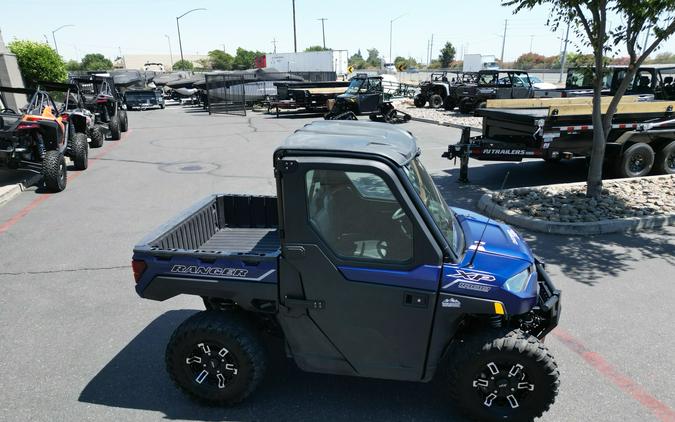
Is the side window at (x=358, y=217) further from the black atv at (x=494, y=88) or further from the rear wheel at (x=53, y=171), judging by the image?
the black atv at (x=494, y=88)

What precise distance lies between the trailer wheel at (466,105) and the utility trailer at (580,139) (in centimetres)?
1260

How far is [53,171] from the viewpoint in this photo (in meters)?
9.34

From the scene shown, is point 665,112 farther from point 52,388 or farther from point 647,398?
point 52,388

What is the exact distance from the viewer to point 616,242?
261 inches

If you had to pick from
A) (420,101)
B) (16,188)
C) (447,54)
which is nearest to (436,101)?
(420,101)

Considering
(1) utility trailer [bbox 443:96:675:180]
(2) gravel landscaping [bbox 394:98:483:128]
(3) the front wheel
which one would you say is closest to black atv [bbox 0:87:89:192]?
(1) utility trailer [bbox 443:96:675:180]

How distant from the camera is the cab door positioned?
2.96m

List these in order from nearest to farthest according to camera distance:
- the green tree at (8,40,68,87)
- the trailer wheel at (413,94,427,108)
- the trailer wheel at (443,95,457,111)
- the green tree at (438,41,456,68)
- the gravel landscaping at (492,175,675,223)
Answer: the gravel landscaping at (492,175,675,223)
the trailer wheel at (443,95,457,111)
the green tree at (8,40,68,87)
the trailer wheel at (413,94,427,108)
the green tree at (438,41,456,68)

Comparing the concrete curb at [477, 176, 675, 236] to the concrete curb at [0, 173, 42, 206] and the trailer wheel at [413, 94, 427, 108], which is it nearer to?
the concrete curb at [0, 173, 42, 206]

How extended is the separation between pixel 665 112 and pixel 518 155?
11.5 feet

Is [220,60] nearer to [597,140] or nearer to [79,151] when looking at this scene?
[79,151]

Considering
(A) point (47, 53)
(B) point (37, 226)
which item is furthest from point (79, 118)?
(A) point (47, 53)

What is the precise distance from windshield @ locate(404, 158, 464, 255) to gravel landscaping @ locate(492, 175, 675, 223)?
14.7 ft

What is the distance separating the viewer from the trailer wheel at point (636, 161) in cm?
948
